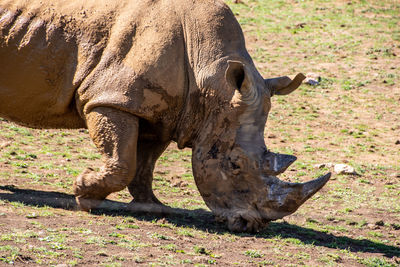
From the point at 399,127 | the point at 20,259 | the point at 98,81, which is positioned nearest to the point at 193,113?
the point at 98,81

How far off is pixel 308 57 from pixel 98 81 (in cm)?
923

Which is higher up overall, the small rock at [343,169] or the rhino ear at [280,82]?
the rhino ear at [280,82]

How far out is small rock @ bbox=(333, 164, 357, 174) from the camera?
12.1 metres

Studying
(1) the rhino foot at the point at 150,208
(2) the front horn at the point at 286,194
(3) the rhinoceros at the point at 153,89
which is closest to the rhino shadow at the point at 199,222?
(1) the rhino foot at the point at 150,208

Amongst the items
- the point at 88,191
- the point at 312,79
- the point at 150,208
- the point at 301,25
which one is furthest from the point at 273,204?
the point at 301,25

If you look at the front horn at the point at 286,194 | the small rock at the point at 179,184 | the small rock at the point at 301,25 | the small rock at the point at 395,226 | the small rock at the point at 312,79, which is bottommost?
the small rock at the point at 395,226

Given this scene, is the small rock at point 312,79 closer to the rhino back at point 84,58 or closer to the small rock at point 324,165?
the small rock at point 324,165

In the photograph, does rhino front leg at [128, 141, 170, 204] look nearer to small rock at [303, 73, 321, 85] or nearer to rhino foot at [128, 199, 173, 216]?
rhino foot at [128, 199, 173, 216]

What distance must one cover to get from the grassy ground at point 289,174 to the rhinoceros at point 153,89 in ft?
1.66

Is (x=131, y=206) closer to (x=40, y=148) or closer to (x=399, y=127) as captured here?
(x=40, y=148)

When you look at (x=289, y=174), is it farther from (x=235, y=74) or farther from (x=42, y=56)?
(x=42, y=56)

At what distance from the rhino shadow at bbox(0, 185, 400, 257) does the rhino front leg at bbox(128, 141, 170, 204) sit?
0.31 metres

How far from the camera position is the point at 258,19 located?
18812mm

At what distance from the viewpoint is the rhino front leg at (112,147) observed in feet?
27.6
